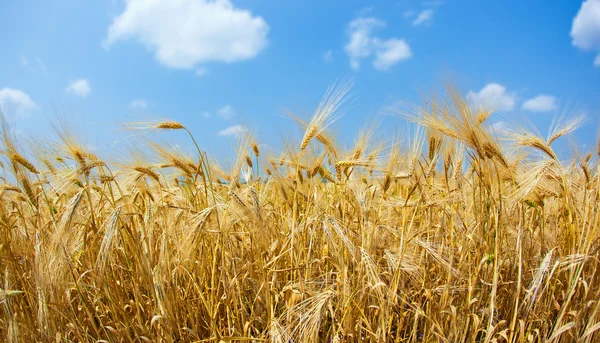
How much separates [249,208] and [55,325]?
1.24m

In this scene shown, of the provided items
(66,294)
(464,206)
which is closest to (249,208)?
(66,294)

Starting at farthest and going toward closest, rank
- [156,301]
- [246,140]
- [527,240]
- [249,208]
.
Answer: [527,240], [246,140], [156,301], [249,208]

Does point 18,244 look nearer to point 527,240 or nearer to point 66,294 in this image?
point 66,294

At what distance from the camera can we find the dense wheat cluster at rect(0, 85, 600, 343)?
1.89 meters

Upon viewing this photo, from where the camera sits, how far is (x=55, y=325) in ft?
7.34

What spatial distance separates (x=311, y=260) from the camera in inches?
92.4

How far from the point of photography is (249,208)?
1.87 meters

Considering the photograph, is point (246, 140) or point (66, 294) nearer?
point (66, 294)

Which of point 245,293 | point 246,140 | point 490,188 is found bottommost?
point 245,293

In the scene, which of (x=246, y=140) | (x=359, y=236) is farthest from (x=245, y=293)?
(x=246, y=140)

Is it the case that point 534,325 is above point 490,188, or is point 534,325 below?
below

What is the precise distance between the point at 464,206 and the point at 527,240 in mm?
406

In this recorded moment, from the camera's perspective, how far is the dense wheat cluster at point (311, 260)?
1.89 meters

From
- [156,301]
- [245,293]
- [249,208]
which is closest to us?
[249,208]
